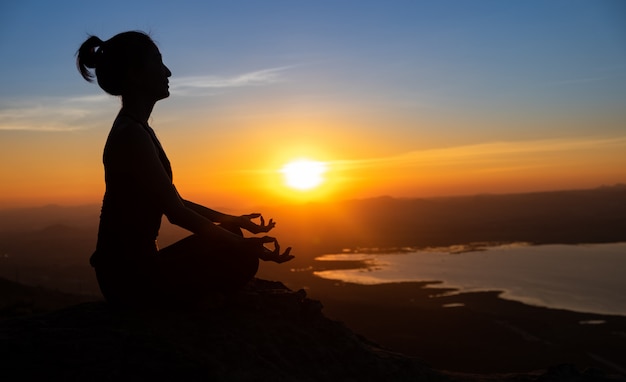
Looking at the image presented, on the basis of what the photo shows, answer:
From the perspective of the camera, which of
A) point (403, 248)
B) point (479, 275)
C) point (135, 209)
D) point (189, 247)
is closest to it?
point (135, 209)

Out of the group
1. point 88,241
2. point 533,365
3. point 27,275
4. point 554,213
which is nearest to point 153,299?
point 533,365

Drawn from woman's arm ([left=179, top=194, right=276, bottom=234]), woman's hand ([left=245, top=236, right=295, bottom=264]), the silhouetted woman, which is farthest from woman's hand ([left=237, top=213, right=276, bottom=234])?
woman's hand ([left=245, top=236, right=295, bottom=264])

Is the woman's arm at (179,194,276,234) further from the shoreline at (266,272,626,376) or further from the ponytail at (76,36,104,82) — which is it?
the shoreline at (266,272,626,376)

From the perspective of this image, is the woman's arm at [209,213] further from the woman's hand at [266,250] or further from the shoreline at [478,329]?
the shoreline at [478,329]

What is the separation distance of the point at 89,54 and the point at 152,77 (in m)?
0.43

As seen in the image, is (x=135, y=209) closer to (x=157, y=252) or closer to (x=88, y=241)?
(x=157, y=252)

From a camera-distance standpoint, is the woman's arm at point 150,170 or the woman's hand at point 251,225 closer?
the woman's arm at point 150,170

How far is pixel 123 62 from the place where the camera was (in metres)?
3.97

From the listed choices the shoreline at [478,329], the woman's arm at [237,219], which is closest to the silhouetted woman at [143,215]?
the woman's arm at [237,219]

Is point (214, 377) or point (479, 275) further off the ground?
point (214, 377)

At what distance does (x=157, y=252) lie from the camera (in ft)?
13.5

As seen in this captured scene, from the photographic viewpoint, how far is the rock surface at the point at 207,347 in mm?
3785

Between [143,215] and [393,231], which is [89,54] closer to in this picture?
[143,215]

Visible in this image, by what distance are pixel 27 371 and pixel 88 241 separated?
110 metres
